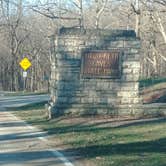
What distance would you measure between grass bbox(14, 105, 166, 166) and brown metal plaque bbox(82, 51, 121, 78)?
1.67 metres

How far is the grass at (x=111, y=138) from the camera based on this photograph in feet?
42.5

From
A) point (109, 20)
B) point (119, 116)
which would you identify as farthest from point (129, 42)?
point (109, 20)

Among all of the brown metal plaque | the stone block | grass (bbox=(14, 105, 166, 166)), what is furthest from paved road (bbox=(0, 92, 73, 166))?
the stone block

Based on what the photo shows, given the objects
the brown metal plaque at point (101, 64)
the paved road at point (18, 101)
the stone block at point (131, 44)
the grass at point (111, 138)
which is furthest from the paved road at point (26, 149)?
the paved road at point (18, 101)

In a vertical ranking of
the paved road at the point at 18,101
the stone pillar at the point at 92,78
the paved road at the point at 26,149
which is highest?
the stone pillar at the point at 92,78

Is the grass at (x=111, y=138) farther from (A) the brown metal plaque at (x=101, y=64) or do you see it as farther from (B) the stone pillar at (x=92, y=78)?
(A) the brown metal plaque at (x=101, y=64)

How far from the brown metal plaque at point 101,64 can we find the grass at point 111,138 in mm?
1670

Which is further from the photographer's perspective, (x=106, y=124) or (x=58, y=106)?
(x=58, y=106)

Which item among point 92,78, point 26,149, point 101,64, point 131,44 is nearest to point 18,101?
point 92,78

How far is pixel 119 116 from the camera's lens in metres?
22.7

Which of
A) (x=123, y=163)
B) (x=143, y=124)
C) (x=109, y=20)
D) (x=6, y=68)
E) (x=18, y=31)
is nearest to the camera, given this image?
(x=123, y=163)

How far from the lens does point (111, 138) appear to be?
54.3 feet

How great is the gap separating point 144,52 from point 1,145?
44310mm

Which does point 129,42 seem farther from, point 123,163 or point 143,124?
point 123,163
